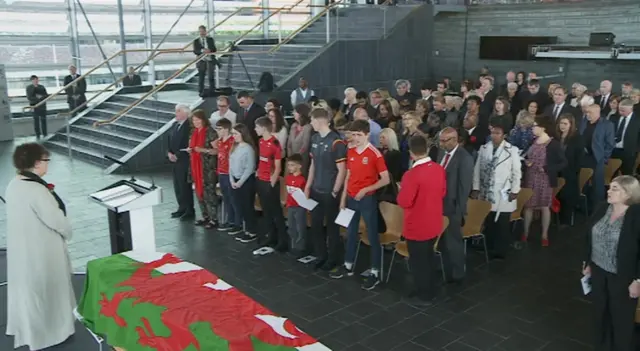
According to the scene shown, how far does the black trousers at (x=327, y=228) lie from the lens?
6318 millimetres

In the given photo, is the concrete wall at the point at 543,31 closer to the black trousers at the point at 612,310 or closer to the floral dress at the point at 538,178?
the floral dress at the point at 538,178

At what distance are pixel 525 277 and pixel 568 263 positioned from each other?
0.73 m

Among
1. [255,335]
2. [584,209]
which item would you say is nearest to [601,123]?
[584,209]

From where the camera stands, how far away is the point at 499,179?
6.33 meters

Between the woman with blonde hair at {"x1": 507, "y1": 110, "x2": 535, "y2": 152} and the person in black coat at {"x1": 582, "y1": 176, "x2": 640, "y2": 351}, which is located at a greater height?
the woman with blonde hair at {"x1": 507, "y1": 110, "x2": 535, "y2": 152}

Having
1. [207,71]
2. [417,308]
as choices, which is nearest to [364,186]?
[417,308]

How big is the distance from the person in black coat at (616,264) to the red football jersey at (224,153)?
443 cm

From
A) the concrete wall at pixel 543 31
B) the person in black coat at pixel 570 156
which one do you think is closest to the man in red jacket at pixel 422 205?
the person in black coat at pixel 570 156

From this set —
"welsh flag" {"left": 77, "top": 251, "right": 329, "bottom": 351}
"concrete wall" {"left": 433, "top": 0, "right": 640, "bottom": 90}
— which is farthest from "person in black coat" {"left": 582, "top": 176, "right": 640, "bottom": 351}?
"concrete wall" {"left": 433, "top": 0, "right": 640, "bottom": 90}

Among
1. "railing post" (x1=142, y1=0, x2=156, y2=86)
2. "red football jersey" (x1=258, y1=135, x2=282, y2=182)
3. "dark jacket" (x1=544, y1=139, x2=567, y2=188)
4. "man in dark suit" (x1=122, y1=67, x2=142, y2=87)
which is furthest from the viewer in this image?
"railing post" (x1=142, y1=0, x2=156, y2=86)

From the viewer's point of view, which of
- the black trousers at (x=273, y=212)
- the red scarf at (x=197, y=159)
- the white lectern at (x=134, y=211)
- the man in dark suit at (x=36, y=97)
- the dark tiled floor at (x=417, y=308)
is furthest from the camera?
the man in dark suit at (x=36, y=97)

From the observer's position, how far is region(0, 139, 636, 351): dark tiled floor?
4.99m

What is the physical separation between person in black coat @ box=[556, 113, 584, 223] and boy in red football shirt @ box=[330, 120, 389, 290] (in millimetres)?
2736

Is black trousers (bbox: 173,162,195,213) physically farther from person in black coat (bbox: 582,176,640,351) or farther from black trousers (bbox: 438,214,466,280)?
person in black coat (bbox: 582,176,640,351)
